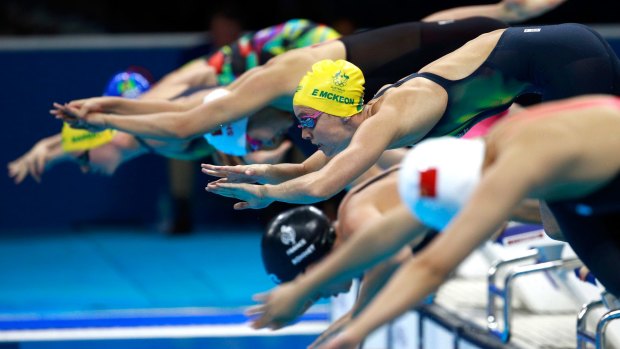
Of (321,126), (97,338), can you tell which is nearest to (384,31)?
(321,126)

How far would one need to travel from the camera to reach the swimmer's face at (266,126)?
16.8 ft

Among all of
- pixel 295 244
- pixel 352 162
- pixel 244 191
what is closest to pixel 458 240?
pixel 352 162

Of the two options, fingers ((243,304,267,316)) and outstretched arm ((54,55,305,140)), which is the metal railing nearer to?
outstretched arm ((54,55,305,140))

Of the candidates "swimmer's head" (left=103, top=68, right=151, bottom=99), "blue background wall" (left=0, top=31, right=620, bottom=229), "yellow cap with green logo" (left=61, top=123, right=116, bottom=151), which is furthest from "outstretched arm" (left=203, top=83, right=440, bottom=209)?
"blue background wall" (left=0, top=31, right=620, bottom=229)

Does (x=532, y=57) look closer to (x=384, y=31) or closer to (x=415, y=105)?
(x=415, y=105)

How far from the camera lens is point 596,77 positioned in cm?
398

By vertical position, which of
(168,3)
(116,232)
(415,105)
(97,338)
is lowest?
(415,105)

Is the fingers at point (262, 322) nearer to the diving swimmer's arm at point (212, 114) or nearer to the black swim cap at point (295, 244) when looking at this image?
the black swim cap at point (295, 244)

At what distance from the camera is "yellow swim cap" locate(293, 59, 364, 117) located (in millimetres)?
4121

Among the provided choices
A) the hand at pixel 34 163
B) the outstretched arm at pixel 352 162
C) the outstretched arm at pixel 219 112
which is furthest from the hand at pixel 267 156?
the outstretched arm at pixel 352 162

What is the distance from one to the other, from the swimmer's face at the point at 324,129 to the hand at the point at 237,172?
244 millimetres

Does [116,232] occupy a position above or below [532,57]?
above

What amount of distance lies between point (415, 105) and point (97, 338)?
3.42 metres

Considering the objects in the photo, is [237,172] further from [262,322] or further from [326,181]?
[262,322]
